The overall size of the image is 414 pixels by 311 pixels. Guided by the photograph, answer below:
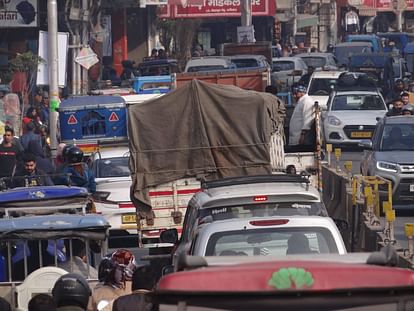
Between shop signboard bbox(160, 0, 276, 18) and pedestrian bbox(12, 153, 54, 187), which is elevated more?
shop signboard bbox(160, 0, 276, 18)

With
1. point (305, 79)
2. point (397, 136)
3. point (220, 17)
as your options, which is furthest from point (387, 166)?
point (220, 17)

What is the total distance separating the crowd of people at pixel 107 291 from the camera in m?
8.39

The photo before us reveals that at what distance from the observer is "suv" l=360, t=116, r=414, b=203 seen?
22188 millimetres

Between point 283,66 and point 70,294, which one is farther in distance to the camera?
point 283,66

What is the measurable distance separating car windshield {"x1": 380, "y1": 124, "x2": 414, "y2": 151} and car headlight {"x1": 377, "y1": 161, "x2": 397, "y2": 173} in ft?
2.17

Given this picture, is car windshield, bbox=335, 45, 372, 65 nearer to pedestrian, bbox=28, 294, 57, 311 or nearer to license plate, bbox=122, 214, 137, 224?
license plate, bbox=122, 214, 137, 224

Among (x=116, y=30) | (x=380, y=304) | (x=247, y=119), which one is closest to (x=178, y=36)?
(x=116, y=30)

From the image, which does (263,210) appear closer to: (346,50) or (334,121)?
(334,121)

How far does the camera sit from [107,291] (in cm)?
950

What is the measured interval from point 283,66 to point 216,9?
44.7ft

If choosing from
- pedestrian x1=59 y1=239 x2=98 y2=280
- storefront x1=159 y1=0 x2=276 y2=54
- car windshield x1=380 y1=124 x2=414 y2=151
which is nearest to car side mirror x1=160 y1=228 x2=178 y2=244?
pedestrian x1=59 y1=239 x2=98 y2=280

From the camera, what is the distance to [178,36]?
59.9 m

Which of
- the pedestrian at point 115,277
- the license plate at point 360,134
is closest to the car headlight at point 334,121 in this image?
the license plate at point 360,134

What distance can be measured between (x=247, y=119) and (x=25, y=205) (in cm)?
502
